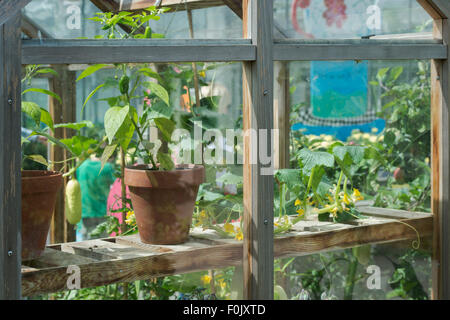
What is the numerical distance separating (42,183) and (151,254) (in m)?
0.38

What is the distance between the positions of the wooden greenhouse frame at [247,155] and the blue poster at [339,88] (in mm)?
45

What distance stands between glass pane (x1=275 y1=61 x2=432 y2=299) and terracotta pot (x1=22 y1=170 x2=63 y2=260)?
2.37ft

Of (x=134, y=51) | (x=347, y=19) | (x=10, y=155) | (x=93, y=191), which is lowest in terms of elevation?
(x=93, y=191)

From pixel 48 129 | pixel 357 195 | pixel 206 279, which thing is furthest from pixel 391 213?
pixel 48 129

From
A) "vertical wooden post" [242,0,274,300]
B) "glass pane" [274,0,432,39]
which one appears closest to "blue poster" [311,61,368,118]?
"glass pane" [274,0,432,39]

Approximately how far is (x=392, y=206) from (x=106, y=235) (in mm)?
1163

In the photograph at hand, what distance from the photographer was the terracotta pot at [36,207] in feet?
5.58

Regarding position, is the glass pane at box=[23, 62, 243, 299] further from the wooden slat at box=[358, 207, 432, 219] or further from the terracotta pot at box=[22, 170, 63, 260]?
the wooden slat at box=[358, 207, 432, 219]

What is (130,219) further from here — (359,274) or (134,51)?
(359,274)

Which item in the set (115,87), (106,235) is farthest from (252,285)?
(115,87)

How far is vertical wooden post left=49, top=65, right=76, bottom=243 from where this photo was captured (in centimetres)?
177

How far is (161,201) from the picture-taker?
1.94 metres
